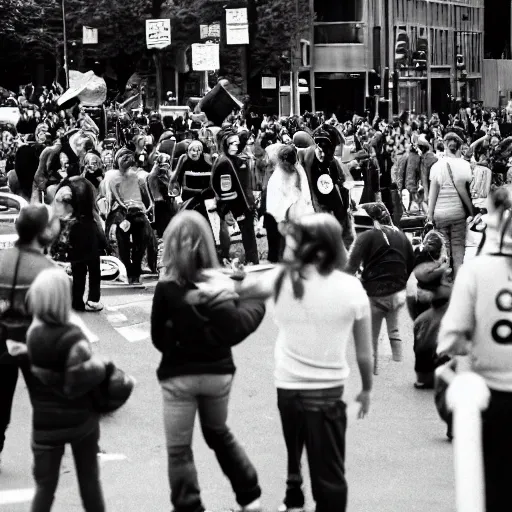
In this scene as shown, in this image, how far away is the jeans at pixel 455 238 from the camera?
567 inches

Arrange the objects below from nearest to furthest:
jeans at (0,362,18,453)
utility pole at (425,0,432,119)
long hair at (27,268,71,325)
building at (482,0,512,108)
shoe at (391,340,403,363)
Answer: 1. long hair at (27,268,71,325)
2. jeans at (0,362,18,453)
3. shoe at (391,340,403,363)
4. utility pole at (425,0,432,119)
5. building at (482,0,512,108)

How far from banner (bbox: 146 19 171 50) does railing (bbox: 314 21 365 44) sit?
2992 centimetres

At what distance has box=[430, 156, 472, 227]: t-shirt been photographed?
563 inches

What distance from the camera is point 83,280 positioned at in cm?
1368

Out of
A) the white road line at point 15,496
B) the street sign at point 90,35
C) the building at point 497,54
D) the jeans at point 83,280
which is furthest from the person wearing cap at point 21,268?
the building at point 497,54

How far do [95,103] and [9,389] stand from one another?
71.3ft

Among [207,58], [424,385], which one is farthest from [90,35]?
[424,385]

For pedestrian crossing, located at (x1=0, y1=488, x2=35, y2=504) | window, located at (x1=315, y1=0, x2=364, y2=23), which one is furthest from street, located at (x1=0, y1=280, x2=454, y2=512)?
window, located at (x1=315, y1=0, x2=364, y2=23)

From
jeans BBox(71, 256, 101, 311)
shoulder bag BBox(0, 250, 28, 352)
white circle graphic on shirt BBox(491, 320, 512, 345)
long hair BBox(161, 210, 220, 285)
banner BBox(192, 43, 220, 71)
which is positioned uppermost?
banner BBox(192, 43, 220, 71)

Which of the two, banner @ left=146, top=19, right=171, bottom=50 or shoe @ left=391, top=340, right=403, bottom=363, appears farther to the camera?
banner @ left=146, top=19, right=171, bottom=50

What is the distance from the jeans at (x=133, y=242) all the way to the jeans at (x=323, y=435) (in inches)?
371

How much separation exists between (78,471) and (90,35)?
5386cm

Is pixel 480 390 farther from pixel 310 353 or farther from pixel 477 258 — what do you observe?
pixel 310 353

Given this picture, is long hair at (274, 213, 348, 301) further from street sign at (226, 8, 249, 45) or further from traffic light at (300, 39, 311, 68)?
traffic light at (300, 39, 311, 68)
